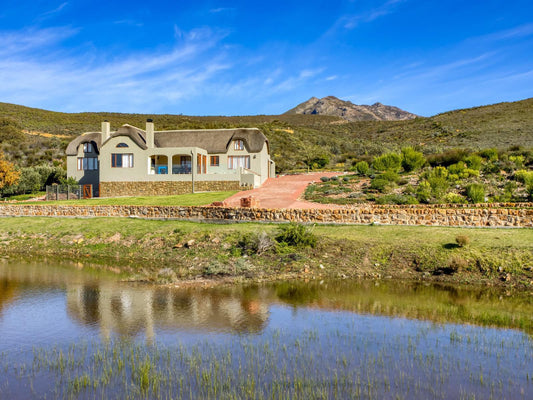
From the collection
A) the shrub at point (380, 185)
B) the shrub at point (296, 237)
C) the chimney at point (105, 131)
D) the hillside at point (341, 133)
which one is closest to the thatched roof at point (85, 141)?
the chimney at point (105, 131)

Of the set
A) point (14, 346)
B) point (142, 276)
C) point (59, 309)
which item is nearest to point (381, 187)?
point (142, 276)

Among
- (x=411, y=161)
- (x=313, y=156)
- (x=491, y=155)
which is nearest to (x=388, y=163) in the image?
(x=411, y=161)

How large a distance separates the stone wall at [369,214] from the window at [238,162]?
755 inches

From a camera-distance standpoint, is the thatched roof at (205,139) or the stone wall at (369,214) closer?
the stone wall at (369,214)

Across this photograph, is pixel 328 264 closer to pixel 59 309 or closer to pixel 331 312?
pixel 331 312

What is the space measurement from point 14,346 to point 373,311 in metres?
9.28

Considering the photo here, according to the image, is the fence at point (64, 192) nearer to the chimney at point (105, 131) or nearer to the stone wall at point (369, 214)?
the chimney at point (105, 131)

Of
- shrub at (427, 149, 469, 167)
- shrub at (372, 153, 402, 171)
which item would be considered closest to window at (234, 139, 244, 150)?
shrub at (372, 153, 402, 171)

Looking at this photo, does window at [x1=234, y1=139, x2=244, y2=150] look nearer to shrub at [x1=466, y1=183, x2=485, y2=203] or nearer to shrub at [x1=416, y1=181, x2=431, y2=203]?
shrub at [x1=416, y1=181, x2=431, y2=203]

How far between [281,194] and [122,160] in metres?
16.9

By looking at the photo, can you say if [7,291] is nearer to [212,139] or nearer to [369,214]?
[369,214]

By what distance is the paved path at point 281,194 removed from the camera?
31.3 meters

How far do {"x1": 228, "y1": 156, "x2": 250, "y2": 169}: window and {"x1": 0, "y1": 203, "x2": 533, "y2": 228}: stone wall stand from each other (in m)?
19.2

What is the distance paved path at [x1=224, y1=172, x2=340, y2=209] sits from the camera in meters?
31.3
